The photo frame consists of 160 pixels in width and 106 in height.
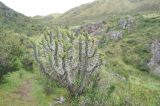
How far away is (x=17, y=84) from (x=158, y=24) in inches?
4291

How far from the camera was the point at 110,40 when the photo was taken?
6142 inches

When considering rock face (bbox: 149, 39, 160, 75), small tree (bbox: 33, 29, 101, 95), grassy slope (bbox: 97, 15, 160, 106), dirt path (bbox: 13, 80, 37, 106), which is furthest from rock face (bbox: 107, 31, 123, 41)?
small tree (bbox: 33, 29, 101, 95)

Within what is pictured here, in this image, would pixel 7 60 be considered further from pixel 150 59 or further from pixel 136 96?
pixel 150 59

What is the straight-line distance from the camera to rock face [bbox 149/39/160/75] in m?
118

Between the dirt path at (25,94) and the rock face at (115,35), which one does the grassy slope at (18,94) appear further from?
the rock face at (115,35)

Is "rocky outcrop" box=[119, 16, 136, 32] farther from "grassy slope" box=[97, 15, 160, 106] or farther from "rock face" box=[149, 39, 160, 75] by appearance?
"rock face" box=[149, 39, 160, 75]

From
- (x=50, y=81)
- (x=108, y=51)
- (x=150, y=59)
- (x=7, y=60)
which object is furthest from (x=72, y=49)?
(x=108, y=51)

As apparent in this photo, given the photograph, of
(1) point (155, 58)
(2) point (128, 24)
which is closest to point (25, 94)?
(1) point (155, 58)

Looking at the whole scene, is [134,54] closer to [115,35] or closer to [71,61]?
[115,35]

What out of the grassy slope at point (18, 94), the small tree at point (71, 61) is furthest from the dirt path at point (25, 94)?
the small tree at point (71, 61)

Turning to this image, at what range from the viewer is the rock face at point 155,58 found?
385 ft

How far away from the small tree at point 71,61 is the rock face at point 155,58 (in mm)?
63517

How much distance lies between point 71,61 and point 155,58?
7492 cm

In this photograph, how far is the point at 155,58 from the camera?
123812mm
